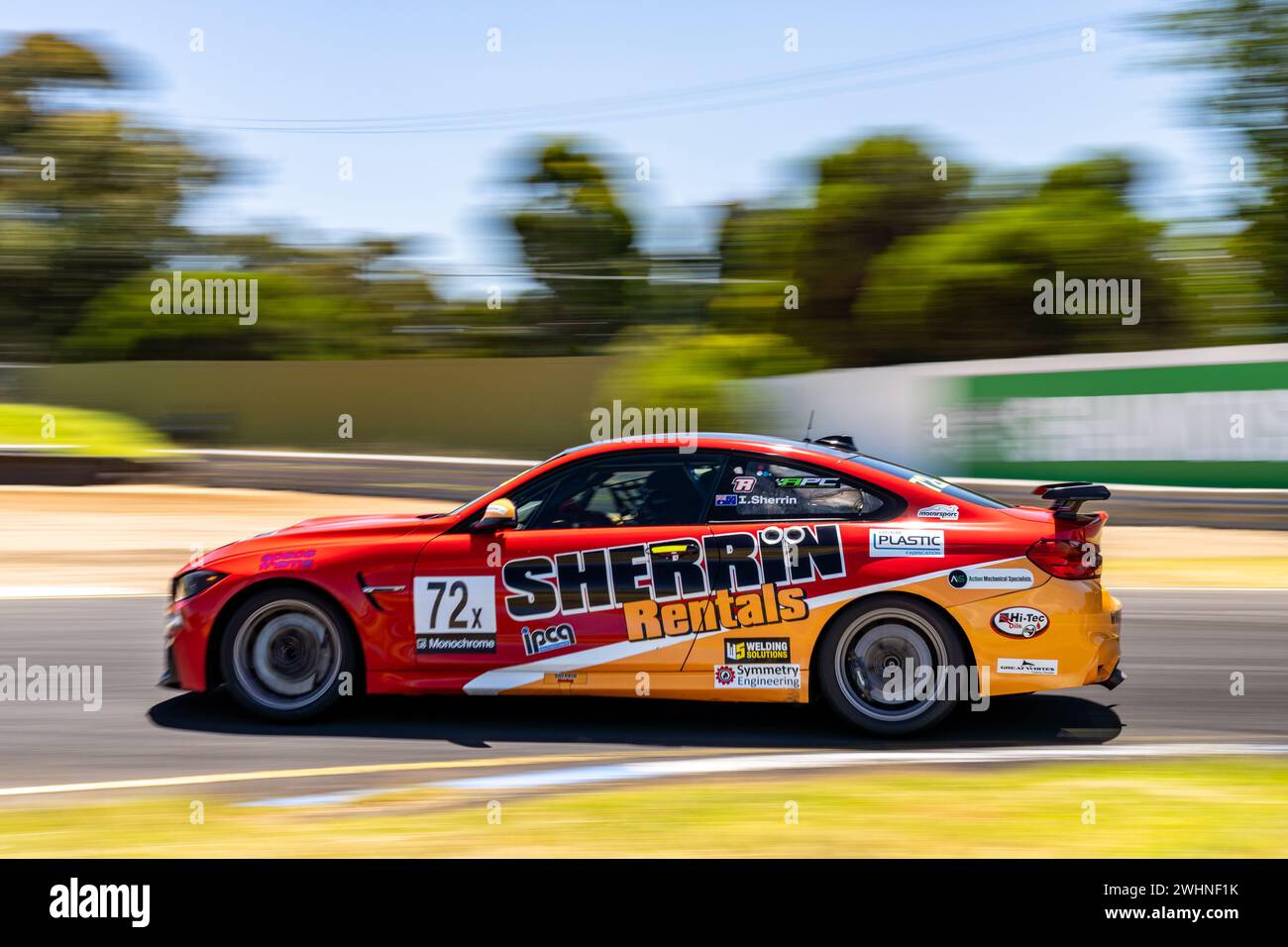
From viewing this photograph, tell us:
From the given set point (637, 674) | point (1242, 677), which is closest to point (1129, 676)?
point (1242, 677)

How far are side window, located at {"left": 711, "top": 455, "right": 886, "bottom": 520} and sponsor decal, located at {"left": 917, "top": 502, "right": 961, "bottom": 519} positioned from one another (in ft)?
0.64

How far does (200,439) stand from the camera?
105 feet

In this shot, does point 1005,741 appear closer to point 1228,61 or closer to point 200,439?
point 1228,61

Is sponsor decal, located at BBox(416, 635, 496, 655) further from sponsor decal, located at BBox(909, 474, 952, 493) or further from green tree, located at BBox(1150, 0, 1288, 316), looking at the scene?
green tree, located at BBox(1150, 0, 1288, 316)

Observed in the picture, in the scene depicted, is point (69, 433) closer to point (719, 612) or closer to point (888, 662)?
point (719, 612)

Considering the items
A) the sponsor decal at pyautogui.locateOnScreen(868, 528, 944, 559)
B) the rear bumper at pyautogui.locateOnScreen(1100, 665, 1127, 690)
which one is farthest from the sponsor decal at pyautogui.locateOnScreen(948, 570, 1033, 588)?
the rear bumper at pyautogui.locateOnScreen(1100, 665, 1127, 690)

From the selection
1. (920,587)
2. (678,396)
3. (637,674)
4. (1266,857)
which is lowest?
(1266,857)

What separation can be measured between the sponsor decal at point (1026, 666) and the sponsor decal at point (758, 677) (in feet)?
3.18

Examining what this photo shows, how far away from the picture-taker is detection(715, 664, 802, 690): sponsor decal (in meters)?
6.29

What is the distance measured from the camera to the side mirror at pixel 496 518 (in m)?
6.46

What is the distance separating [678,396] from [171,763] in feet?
56.5

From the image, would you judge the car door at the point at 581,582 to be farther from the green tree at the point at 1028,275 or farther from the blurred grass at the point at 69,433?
the green tree at the point at 1028,275

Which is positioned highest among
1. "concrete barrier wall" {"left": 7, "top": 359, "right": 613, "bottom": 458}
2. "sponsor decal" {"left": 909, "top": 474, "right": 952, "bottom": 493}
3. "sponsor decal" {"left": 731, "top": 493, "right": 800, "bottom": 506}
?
"concrete barrier wall" {"left": 7, "top": 359, "right": 613, "bottom": 458}

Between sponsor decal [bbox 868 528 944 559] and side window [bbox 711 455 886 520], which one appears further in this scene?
side window [bbox 711 455 886 520]
